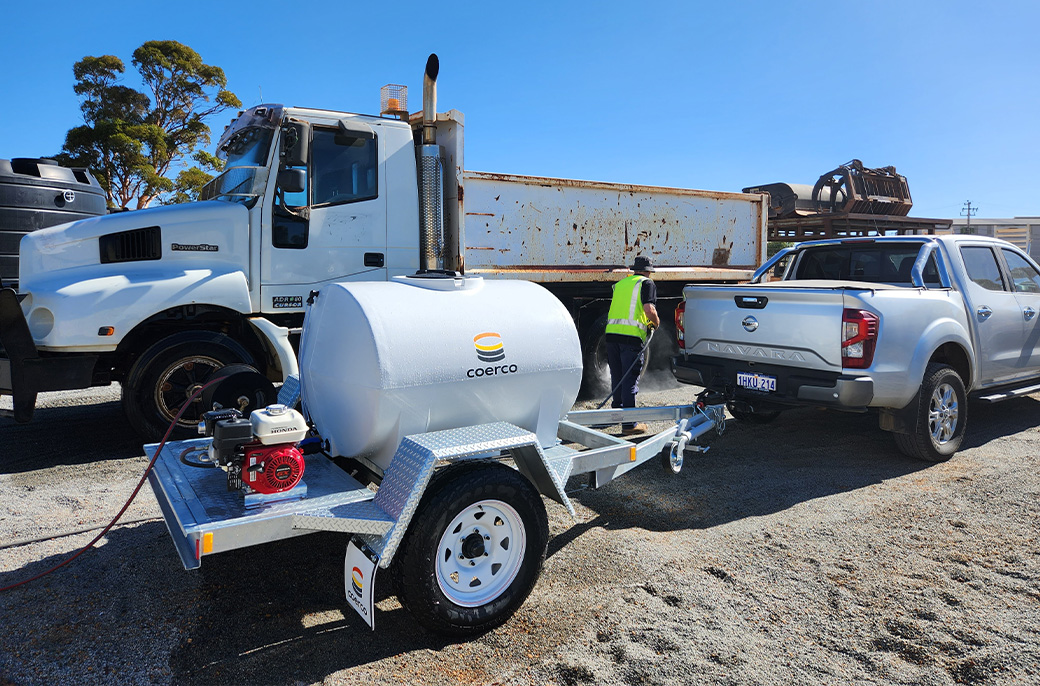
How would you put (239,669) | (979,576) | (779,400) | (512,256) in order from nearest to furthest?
(239,669)
(979,576)
(779,400)
(512,256)

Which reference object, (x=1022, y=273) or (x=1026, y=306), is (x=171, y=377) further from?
(x=1022, y=273)

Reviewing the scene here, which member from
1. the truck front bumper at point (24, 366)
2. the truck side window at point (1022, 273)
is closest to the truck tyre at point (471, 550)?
the truck front bumper at point (24, 366)

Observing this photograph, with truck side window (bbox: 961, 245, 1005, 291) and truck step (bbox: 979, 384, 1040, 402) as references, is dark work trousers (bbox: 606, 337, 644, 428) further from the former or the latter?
truck step (bbox: 979, 384, 1040, 402)

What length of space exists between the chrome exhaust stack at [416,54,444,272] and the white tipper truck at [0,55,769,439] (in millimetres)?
14

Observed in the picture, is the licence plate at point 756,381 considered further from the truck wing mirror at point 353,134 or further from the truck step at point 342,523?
the truck wing mirror at point 353,134

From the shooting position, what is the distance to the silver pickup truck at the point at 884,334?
533 cm

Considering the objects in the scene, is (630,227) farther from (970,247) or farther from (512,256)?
(970,247)

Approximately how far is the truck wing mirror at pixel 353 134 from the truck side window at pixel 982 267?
5665 millimetres

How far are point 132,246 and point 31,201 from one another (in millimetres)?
3162

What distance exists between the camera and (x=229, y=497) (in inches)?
131

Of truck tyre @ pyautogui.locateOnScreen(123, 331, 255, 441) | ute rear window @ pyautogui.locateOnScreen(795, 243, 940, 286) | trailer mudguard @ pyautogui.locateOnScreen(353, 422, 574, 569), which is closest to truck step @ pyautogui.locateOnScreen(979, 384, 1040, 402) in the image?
ute rear window @ pyautogui.locateOnScreen(795, 243, 940, 286)

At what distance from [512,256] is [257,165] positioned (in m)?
2.78

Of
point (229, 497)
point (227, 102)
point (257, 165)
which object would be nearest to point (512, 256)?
point (257, 165)

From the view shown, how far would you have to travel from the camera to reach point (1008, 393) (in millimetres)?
6652
